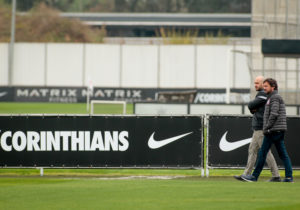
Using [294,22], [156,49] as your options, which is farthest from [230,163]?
[156,49]

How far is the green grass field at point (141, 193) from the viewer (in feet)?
32.7

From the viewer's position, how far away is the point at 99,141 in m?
14.5

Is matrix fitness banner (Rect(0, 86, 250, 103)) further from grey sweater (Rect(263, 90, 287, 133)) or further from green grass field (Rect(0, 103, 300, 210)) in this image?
grey sweater (Rect(263, 90, 287, 133))

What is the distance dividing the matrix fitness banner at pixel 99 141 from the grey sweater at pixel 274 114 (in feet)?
7.79

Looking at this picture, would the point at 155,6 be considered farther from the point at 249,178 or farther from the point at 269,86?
the point at 269,86

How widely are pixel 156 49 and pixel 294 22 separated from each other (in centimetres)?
3204

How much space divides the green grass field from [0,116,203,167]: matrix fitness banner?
0.35 metres

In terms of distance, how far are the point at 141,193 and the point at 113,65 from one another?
170 feet

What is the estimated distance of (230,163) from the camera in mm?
14516

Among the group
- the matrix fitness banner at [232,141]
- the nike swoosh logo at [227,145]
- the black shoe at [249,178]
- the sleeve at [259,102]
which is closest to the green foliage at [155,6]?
the matrix fitness banner at [232,141]

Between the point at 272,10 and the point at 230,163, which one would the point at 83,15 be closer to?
the point at 272,10

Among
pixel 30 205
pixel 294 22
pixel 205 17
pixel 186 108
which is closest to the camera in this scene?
pixel 30 205

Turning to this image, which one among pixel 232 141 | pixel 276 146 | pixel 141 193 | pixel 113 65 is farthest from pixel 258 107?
pixel 113 65

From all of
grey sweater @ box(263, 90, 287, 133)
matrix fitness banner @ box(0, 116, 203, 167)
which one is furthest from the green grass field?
grey sweater @ box(263, 90, 287, 133)
